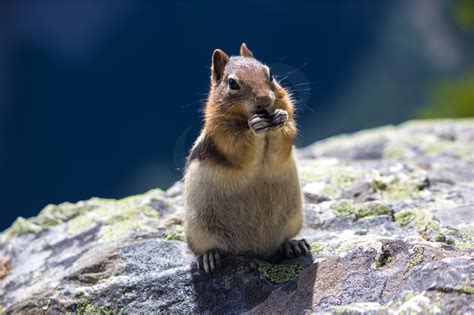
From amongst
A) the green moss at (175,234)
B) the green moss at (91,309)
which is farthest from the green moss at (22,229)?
the green moss at (91,309)

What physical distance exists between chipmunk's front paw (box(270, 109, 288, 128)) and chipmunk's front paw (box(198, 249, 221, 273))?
0.64 m

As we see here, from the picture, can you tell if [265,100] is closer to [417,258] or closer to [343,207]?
[417,258]

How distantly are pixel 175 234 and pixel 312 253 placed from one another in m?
0.78

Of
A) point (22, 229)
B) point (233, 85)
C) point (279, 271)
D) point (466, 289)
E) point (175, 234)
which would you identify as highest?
point (233, 85)

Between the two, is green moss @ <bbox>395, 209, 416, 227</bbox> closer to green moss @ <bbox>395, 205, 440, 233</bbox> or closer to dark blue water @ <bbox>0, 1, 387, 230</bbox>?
green moss @ <bbox>395, 205, 440, 233</bbox>

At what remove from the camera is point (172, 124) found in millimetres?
6633

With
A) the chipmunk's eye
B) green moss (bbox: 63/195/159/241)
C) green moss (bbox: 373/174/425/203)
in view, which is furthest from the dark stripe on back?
green moss (bbox: 373/174/425/203)

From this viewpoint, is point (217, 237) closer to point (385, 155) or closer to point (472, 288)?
point (472, 288)

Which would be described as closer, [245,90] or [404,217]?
[245,90]

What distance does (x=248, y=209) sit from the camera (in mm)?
2842

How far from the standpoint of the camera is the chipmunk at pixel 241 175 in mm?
2738

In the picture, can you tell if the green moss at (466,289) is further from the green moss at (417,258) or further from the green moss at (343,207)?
the green moss at (343,207)

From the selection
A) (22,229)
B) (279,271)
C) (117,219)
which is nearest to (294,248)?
(279,271)

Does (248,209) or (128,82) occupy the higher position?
(128,82)
